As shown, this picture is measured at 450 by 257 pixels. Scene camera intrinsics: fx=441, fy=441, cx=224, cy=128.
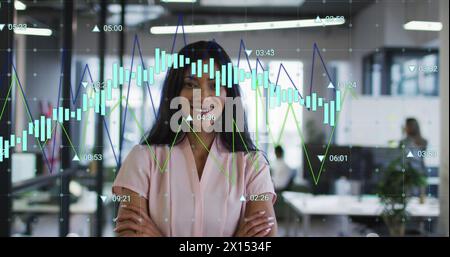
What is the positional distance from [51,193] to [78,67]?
1.32 feet

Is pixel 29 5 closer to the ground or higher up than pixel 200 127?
higher up

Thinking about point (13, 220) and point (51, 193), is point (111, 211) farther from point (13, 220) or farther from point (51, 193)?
point (13, 220)

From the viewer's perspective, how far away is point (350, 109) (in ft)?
4.44

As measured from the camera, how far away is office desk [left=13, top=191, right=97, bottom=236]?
1.37 metres

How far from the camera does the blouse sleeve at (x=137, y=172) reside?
1.32 metres

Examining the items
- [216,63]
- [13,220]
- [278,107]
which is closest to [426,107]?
[278,107]

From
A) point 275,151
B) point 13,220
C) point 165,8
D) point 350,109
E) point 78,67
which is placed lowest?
point 13,220

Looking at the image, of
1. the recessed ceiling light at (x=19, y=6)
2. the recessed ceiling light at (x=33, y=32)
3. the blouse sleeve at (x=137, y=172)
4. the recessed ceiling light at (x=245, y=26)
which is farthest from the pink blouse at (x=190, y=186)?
the recessed ceiling light at (x=19, y=6)

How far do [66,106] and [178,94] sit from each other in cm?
34

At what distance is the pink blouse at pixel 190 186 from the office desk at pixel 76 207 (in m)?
0.12

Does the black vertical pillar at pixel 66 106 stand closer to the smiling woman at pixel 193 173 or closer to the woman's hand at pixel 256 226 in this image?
the smiling woman at pixel 193 173

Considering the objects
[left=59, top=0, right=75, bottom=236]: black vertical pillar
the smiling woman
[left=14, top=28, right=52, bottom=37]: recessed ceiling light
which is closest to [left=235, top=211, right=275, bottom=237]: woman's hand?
the smiling woman

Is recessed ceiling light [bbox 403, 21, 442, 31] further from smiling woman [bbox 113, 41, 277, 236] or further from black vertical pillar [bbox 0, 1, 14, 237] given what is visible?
black vertical pillar [bbox 0, 1, 14, 237]

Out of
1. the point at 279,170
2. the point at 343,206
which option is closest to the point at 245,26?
the point at 279,170
